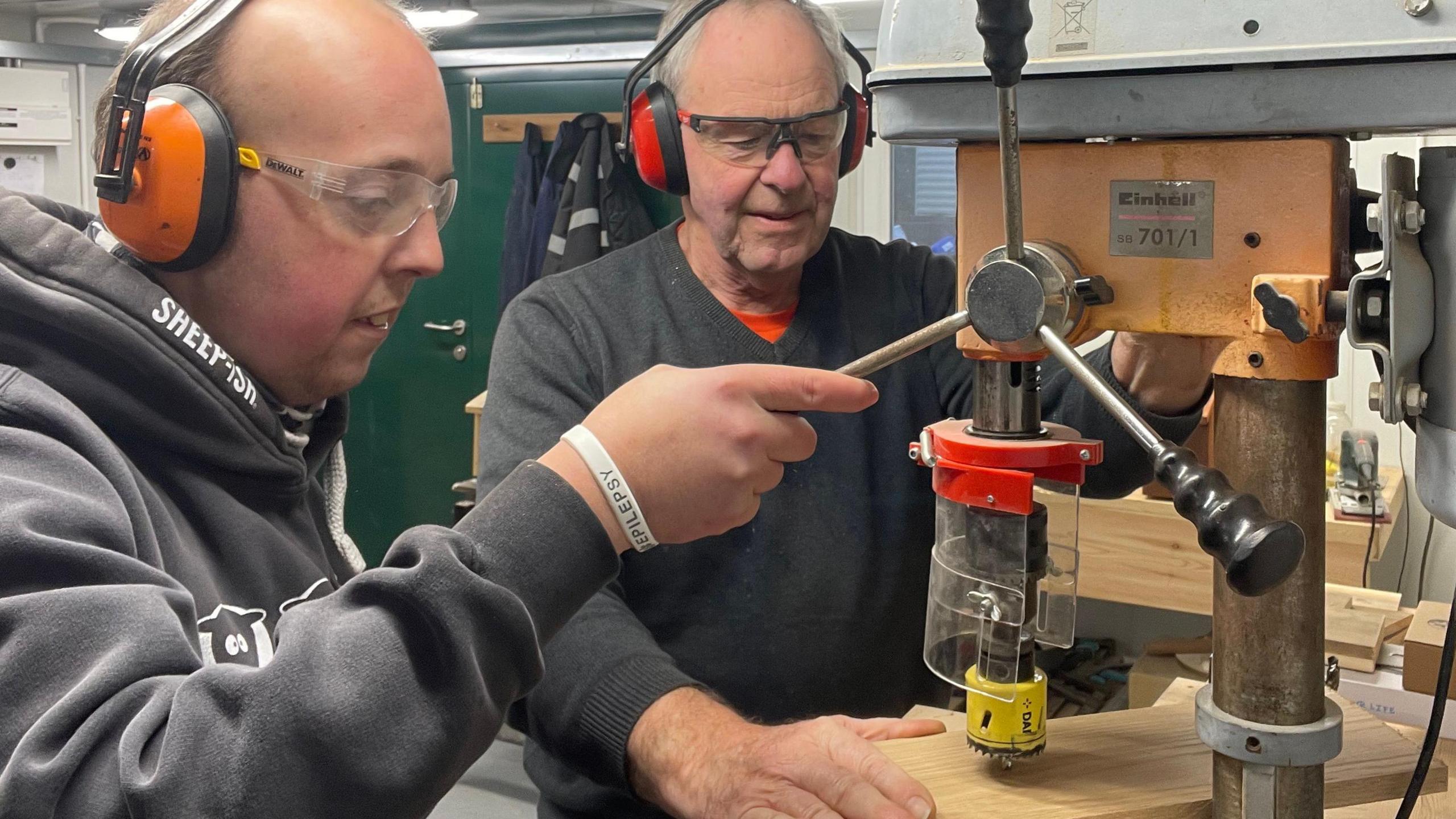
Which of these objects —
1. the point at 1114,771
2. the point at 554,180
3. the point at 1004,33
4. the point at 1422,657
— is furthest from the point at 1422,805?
the point at 554,180

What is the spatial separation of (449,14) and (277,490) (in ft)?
10.4

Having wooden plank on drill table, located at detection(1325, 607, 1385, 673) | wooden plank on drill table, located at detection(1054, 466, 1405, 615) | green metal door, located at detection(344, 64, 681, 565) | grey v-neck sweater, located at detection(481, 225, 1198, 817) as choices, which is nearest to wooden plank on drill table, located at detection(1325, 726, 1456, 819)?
wooden plank on drill table, located at detection(1325, 607, 1385, 673)

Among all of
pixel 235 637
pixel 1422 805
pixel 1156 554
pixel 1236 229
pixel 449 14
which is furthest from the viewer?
pixel 449 14

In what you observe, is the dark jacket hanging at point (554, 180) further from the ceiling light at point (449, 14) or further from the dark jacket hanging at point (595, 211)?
the ceiling light at point (449, 14)

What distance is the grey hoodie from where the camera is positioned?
62 centimetres

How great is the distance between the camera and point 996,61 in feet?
2.12

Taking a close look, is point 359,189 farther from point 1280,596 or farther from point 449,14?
point 449,14

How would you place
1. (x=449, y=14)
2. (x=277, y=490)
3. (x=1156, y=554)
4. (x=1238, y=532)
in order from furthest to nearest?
1. (x=449, y=14)
2. (x=1156, y=554)
3. (x=277, y=490)
4. (x=1238, y=532)

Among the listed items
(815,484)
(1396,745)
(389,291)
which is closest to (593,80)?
(815,484)

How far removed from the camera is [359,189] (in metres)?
0.94

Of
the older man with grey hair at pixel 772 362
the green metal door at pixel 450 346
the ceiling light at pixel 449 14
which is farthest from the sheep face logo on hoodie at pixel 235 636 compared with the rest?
the green metal door at pixel 450 346

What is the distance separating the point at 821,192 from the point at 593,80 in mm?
3144

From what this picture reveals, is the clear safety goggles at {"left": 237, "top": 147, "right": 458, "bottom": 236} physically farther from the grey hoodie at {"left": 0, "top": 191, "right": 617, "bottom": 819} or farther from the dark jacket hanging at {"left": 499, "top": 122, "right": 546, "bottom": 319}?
the dark jacket hanging at {"left": 499, "top": 122, "right": 546, "bottom": 319}

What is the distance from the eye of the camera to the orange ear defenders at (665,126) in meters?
1.55
